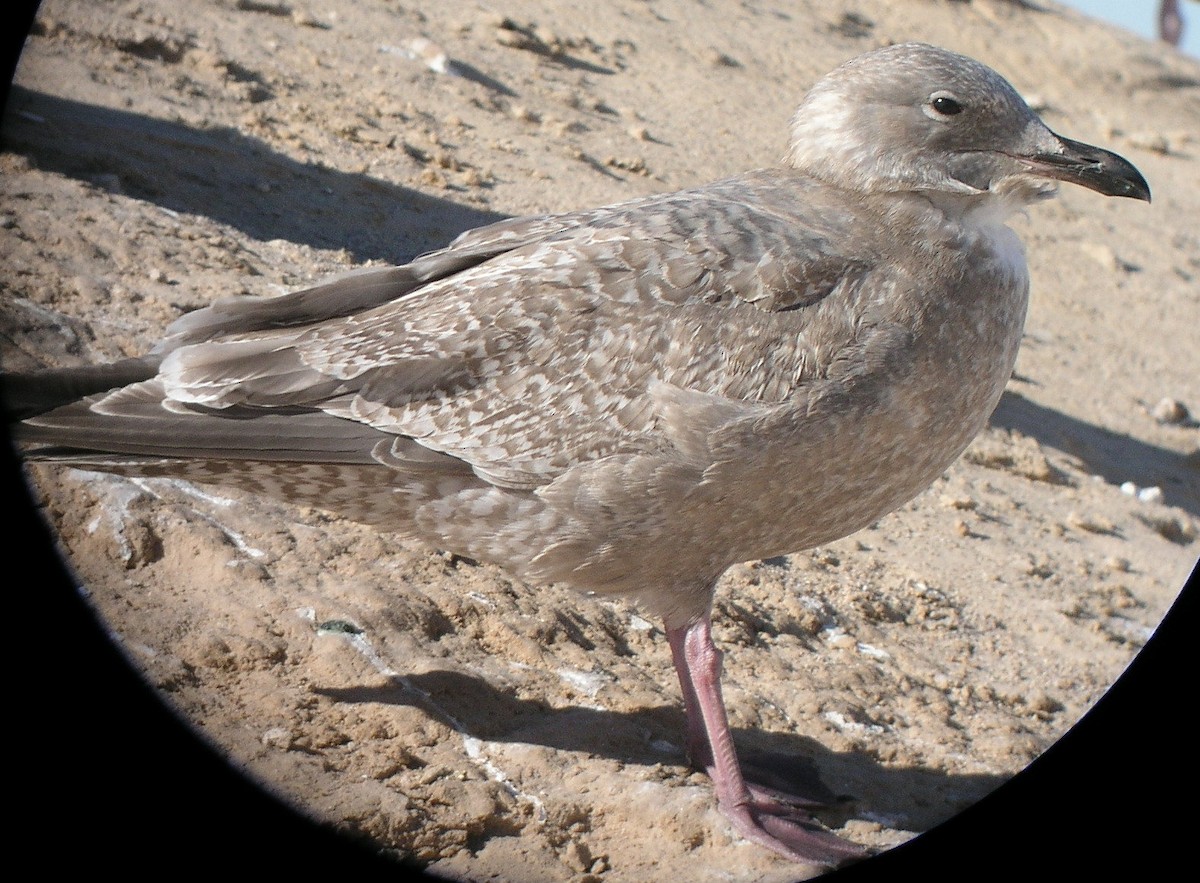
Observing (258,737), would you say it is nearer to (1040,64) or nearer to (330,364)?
(330,364)

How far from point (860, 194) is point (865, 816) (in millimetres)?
1991

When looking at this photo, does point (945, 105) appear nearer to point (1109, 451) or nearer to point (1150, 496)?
point (1150, 496)

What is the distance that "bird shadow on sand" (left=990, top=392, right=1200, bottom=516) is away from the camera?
27.0 feet

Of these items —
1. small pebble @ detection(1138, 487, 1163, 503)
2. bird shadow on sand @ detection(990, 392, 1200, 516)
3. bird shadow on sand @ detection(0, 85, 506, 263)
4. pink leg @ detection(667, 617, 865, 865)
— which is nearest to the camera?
pink leg @ detection(667, 617, 865, 865)

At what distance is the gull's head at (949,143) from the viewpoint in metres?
4.16

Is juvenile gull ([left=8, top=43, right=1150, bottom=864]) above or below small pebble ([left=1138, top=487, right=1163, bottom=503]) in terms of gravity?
above

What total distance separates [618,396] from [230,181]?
4.08 meters

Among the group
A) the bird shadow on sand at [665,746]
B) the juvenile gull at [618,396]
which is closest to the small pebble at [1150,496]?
the bird shadow on sand at [665,746]

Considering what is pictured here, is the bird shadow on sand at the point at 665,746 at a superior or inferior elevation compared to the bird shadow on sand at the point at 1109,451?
superior

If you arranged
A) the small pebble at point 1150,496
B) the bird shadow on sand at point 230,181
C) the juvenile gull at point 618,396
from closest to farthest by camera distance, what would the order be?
the juvenile gull at point 618,396 → the bird shadow on sand at point 230,181 → the small pebble at point 1150,496

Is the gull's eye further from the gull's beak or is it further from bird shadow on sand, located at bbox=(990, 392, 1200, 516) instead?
bird shadow on sand, located at bbox=(990, 392, 1200, 516)

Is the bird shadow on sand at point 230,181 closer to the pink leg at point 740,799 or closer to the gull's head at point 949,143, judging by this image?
the gull's head at point 949,143

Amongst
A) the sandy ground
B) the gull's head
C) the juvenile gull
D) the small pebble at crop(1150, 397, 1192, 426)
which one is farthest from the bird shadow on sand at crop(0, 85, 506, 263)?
the small pebble at crop(1150, 397, 1192, 426)

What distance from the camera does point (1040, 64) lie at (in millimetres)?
15289
